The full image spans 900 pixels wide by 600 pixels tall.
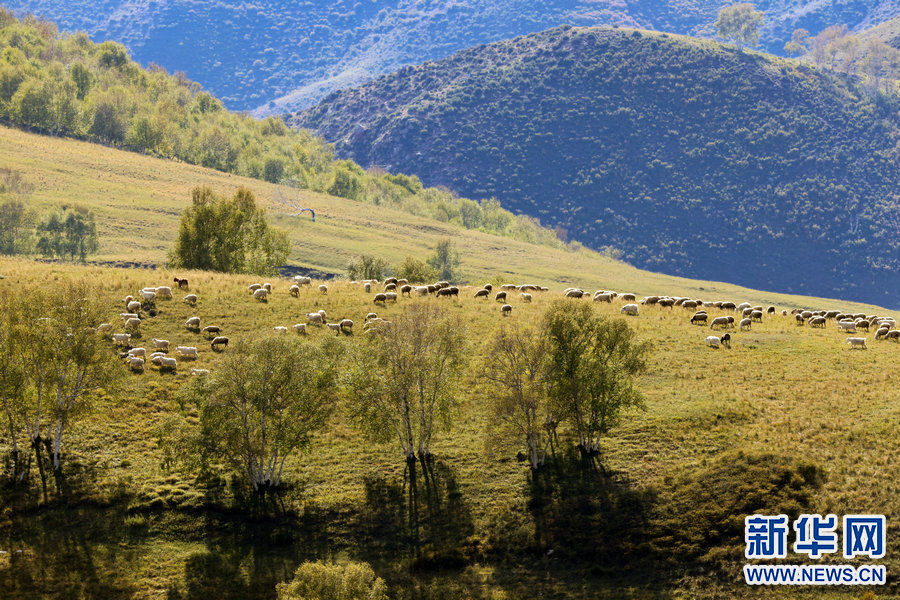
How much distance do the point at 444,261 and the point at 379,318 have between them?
281 ft

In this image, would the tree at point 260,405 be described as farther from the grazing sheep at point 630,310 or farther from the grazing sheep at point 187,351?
the grazing sheep at point 630,310

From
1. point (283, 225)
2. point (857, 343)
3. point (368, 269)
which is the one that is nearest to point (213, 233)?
point (368, 269)

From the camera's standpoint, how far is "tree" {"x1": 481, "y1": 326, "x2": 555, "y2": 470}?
136 feet

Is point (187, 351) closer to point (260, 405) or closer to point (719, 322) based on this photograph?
point (260, 405)

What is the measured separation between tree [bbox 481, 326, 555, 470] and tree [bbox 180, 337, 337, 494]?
920cm

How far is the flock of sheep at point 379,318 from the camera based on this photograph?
164 ft

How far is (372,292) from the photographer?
66750 millimetres

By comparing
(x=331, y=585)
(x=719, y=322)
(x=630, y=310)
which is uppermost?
(x=630, y=310)

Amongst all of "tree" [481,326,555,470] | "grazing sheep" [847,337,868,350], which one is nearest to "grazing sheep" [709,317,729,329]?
"grazing sheep" [847,337,868,350]

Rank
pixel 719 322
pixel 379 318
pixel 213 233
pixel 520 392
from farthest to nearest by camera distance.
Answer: pixel 213 233, pixel 719 322, pixel 379 318, pixel 520 392

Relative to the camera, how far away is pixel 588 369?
1673 inches

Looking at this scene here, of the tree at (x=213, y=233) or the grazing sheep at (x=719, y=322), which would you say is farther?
the tree at (x=213, y=233)

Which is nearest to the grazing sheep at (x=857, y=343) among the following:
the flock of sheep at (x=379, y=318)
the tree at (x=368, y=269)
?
the flock of sheep at (x=379, y=318)

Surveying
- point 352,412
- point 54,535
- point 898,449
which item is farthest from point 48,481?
point 898,449
